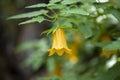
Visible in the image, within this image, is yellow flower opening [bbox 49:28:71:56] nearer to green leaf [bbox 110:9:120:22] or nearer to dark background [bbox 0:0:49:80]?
green leaf [bbox 110:9:120:22]

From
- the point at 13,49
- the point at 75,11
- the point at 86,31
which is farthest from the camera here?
the point at 13,49

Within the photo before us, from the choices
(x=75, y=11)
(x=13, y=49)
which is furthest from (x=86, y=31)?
(x=13, y=49)

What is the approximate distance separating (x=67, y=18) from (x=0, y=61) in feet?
15.0

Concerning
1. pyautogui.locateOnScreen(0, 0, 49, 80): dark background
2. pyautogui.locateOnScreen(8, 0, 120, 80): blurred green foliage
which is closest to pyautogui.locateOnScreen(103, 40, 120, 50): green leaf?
pyautogui.locateOnScreen(8, 0, 120, 80): blurred green foliage

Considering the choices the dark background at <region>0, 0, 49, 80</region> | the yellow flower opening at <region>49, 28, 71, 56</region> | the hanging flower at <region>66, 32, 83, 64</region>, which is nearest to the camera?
the yellow flower opening at <region>49, 28, 71, 56</region>

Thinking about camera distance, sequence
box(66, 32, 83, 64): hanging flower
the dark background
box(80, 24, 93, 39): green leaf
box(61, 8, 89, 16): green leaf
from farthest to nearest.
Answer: the dark background
box(66, 32, 83, 64): hanging flower
box(80, 24, 93, 39): green leaf
box(61, 8, 89, 16): green leaf

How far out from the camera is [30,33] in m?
6.57

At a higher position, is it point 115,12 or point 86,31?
point 115,12

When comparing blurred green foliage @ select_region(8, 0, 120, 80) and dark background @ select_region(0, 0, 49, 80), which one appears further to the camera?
dark background @ select_region(0, 0, 49, 80)

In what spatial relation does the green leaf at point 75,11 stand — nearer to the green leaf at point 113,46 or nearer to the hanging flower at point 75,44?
the green leaf at point 113,46

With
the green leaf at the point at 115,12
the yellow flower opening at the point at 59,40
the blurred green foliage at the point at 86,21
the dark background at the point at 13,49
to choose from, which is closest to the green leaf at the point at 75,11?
the blurred green foliage at the point at 86,21

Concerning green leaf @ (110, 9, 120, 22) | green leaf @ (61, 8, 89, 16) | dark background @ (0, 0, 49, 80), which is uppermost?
green leaf @ (61, 8, 89, 16)

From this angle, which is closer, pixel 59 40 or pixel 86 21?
pixel 59 40

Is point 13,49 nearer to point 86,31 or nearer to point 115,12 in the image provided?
A: point 86,31
